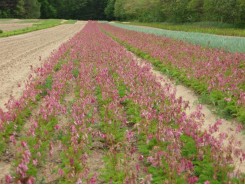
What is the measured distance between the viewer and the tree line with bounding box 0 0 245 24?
40.0m

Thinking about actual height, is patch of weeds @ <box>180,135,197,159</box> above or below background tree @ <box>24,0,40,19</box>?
below

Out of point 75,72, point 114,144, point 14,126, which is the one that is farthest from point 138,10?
point 114,144

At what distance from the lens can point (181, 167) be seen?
4.33 m

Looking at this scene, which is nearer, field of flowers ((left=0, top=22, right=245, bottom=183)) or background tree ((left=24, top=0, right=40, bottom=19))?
field of flowers ((left=0, top=22, right=245, bottom=183))

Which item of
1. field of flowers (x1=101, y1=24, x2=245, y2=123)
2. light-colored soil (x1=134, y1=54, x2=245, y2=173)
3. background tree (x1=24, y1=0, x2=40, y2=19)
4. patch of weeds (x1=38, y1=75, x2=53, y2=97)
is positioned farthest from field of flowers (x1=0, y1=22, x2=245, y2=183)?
background tree (x1=24, y1=0, x2=40, y2=19)

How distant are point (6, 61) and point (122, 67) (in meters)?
7.91

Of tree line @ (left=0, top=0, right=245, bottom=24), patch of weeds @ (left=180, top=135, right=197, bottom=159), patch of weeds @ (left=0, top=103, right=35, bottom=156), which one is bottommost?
patch of weeds @ (left=0, top=103, right=35, bottom=156)

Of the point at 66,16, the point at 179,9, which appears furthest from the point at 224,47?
the point at 66,16

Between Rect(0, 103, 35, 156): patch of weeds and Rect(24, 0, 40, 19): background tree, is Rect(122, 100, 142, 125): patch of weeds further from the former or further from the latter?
Rect(24, 0, 40, 19): background tree

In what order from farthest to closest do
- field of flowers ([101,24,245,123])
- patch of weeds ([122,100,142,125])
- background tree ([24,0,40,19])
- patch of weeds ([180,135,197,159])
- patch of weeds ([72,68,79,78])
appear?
background tree ([24,0,40,19]), patch of weeds ([72,68,79,78]), field of flowers ([101,24,245,123]), patch of weeds ([122,100,142,125]), patch of weeds ([180,135,197,159])

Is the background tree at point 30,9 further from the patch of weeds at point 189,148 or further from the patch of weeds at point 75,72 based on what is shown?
the patch of weeds at point 189,148

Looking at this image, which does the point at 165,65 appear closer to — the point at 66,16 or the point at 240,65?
the point at 240,65

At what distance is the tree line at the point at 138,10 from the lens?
40.0 meters

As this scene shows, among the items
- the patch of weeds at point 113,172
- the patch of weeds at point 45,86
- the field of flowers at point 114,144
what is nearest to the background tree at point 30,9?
the patch of weeds at point 45,86
